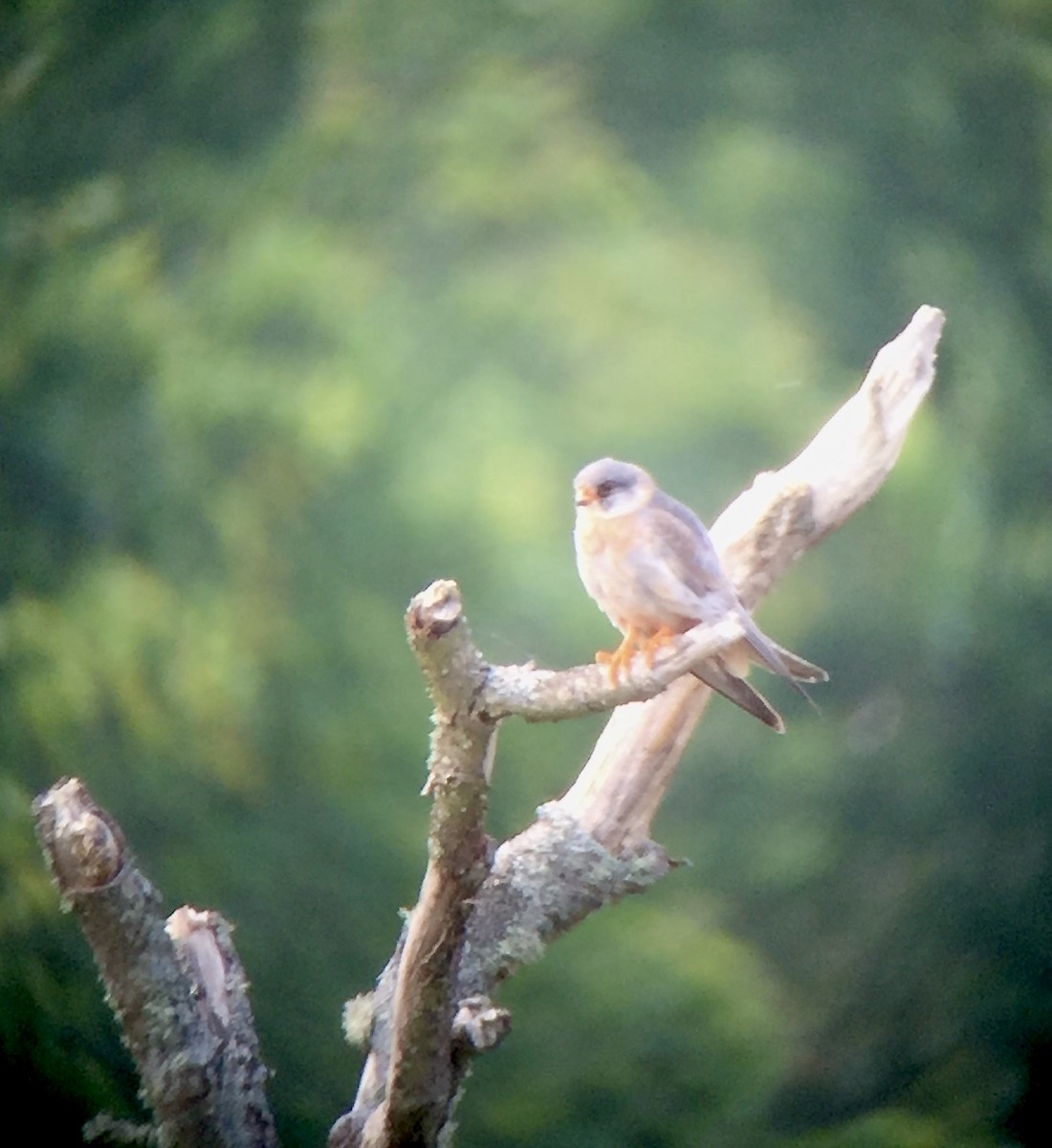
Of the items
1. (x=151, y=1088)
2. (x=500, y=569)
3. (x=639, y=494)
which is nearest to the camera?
(x=151, y=1088)

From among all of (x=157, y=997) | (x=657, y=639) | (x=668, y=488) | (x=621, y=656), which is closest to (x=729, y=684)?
(x=657, y=639)

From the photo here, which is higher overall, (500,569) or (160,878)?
(500,569)

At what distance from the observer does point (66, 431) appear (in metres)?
2.44

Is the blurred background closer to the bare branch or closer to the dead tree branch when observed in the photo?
the dead tree branch

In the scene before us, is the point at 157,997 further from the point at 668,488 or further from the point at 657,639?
the point at 668,488

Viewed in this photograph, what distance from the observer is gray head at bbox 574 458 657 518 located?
1808 mm

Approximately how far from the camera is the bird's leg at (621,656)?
4.72 feet

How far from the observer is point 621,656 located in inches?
64.7

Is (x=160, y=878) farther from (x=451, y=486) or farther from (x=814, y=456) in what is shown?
(x=814, y=456)

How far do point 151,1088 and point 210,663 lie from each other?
2.92ft

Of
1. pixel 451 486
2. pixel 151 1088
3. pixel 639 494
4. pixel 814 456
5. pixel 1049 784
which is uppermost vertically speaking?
pixel 451 486

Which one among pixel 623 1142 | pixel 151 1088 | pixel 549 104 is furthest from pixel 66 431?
pixel 623 1142

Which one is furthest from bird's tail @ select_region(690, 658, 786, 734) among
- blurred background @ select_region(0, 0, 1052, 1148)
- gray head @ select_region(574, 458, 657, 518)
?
blurred background @ select_region(0, 0, 1052, 1148)

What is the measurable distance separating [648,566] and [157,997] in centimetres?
88
